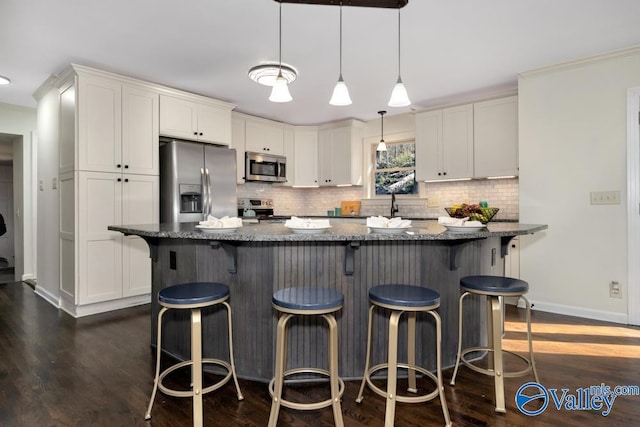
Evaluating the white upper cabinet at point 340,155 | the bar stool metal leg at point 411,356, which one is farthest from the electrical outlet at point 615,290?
the white upper cabinet at point 340,155

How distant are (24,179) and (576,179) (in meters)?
6.85

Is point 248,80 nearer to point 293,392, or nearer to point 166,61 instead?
point 166,61

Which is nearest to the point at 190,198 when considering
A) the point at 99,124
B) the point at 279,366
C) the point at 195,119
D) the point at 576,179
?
the point at 195,119

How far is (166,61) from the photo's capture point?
3.43m

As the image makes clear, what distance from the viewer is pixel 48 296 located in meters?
4.13

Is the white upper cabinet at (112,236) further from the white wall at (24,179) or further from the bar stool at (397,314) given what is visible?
the bar stool at (397,314)

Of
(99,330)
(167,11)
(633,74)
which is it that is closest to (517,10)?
(633,74)

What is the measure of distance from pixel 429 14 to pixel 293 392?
2713 mm

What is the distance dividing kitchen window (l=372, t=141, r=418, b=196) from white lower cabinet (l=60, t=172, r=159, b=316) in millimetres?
3341

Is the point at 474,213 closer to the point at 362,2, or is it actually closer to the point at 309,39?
the point at 362,2

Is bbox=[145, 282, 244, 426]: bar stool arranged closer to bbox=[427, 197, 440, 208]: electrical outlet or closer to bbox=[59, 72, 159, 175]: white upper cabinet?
bbox=[59, 72, 159, 175]: white upper cabinet

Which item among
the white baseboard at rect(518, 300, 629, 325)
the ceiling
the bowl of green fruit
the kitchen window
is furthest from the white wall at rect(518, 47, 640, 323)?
the kitchen window

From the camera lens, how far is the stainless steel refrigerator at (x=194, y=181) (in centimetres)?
398

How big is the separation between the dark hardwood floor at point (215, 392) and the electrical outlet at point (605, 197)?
112 centimetres
